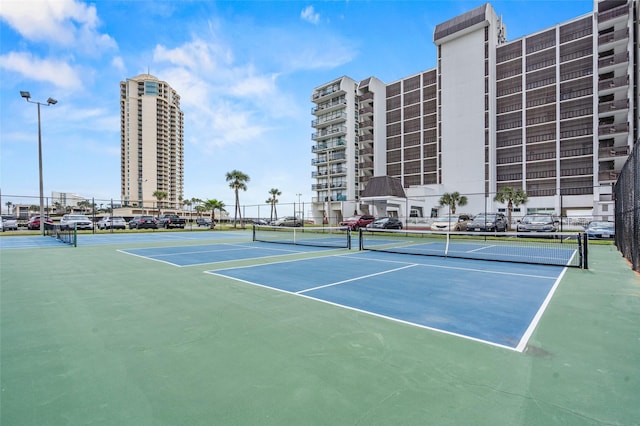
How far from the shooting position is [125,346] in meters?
3.94

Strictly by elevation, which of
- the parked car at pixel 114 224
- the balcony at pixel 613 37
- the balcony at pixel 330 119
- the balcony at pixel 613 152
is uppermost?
the balcony at pixel 613 37

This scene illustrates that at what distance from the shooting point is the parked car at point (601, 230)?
22.0 m

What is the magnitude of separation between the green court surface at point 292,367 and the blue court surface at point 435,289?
1.14 ft

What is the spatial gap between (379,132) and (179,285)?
207ft

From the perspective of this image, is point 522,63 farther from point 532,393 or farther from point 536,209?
point 532,393

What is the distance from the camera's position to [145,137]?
118 metres

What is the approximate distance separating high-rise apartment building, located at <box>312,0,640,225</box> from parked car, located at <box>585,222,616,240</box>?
1464cm

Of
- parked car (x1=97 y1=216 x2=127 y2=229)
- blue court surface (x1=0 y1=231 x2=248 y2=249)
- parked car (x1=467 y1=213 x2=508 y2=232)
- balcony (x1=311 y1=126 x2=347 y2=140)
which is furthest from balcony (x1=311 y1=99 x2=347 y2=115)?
blue court surface (x1=0 y1=231 x2=248 y2=249)

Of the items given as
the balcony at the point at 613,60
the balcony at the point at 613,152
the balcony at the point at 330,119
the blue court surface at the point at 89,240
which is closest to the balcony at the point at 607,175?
the balcony at the point at 613,152

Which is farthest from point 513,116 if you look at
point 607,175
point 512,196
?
point 512,196

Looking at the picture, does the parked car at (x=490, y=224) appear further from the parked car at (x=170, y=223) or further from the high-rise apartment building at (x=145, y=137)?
the high-rise apartment building at (x=145, y=137)

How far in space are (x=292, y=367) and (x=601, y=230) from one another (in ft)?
92.3

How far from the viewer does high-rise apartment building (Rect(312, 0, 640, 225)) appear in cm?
4269

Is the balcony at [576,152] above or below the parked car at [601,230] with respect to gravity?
above
